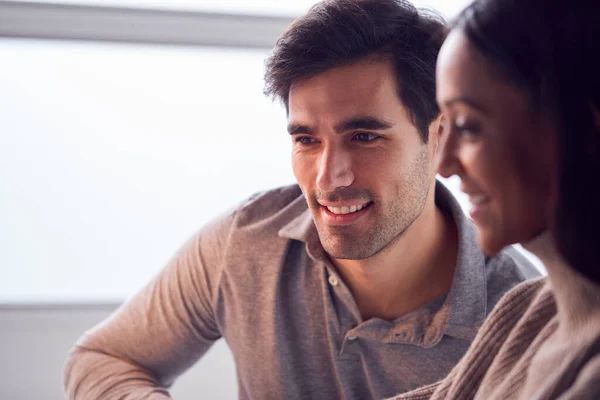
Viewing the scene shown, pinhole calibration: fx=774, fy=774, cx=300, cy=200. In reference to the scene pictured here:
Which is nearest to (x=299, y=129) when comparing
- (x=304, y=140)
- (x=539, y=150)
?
(x=304, y=140)

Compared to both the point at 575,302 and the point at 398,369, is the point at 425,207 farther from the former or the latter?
the point at 575,302

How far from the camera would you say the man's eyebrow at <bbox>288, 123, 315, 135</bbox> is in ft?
4.55

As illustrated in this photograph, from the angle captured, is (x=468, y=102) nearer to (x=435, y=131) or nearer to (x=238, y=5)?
(x=435, y=131)

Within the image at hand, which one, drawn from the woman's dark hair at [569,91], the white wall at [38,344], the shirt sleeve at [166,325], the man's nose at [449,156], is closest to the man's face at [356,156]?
the shirt sleeve at [166,325]

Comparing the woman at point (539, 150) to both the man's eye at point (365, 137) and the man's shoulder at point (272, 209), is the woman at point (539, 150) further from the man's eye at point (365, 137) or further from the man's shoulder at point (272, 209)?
the man's shoulder at point (272, 209)

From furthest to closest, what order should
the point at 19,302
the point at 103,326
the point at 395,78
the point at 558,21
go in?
1. the point at 19,302
2. the point at 103,326
3. the point at 395,78
4. the point at 558,21

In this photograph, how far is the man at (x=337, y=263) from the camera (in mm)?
1388

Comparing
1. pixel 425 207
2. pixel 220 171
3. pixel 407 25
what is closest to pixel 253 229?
pixel 425 207

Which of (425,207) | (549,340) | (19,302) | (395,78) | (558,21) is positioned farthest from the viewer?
(19,302)

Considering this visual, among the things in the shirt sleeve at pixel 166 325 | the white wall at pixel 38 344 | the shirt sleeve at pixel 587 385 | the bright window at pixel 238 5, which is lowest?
the white wall at pixel 38 344

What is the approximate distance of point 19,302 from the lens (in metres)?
2.29

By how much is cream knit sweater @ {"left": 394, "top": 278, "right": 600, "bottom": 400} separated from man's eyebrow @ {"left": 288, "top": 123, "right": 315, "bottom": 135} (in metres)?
0.55

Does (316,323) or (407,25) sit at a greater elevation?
(407,25)

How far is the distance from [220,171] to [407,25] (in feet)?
3.51
